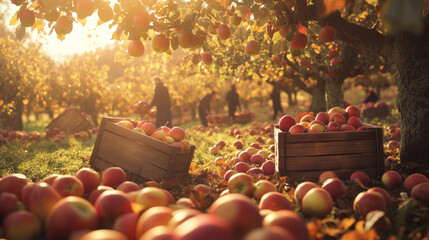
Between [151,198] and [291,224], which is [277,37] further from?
[291,224]

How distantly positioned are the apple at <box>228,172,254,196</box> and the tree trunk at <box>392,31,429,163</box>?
9.49 ft

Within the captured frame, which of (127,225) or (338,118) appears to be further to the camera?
(338,118)

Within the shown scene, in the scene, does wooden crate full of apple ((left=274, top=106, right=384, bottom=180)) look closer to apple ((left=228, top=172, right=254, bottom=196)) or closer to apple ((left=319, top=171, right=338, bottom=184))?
apple ((left=319, top=171, right=338, bottom=184))

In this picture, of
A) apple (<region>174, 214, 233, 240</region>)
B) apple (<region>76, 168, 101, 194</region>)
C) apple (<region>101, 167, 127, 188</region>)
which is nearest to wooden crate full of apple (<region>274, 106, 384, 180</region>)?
apple (<region>101, 167, 127, 188</region>)

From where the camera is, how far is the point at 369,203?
8.68ft

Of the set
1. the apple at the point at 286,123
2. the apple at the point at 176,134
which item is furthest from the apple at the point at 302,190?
the apple at the point at 176,134

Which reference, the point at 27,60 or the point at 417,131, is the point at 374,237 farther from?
the point at 27,60

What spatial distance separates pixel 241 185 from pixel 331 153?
5.88 feet

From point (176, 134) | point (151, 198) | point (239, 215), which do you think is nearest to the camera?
point (239, 215)

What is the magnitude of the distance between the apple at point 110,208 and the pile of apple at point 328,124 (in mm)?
2968

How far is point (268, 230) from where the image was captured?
4.87 feet

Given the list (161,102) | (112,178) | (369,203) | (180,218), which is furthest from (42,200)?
(161,102)

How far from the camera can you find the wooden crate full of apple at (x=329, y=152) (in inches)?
175

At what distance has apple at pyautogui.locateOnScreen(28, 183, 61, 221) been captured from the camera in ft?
6.98
